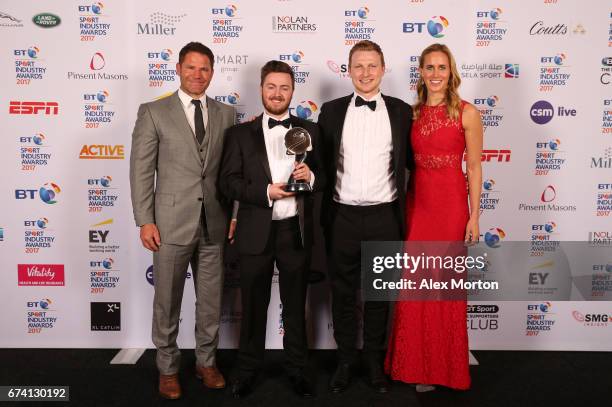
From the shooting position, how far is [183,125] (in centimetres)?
299

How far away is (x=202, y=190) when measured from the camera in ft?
9.91

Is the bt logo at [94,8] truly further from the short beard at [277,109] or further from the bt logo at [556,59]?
the bt logo at [556,59]

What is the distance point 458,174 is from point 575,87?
1532 mm

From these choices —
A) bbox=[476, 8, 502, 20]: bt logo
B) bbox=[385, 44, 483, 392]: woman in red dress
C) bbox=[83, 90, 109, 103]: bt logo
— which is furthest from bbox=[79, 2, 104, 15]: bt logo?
bbox=[476, 8, 502, 20]: bt logo

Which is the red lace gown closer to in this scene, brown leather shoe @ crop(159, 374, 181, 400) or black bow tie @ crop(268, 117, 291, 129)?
black bow tie @ crop(268, 117, 291, 129)

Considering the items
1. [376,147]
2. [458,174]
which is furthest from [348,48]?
[458,174]

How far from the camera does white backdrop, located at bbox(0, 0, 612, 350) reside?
12.1 feet

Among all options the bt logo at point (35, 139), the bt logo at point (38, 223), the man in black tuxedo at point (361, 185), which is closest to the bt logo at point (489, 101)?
the man in black tuxedo at point (361, 185)

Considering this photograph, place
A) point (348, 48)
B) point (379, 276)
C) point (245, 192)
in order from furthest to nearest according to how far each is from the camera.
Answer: point (348, 48) < point (379, 276) < point (245, 192)

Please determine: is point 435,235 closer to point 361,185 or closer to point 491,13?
point 361,185

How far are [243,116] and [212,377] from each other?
1885 millimetres

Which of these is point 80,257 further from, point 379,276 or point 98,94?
point 379,276

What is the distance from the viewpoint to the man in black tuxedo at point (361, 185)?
9.86ft

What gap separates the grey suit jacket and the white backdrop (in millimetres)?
824
